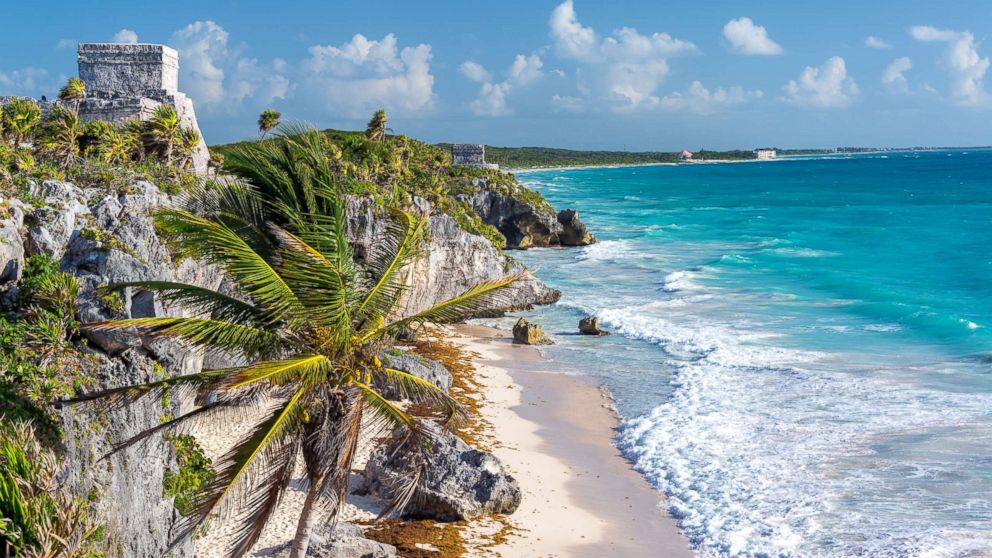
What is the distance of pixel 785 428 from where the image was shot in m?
18.5

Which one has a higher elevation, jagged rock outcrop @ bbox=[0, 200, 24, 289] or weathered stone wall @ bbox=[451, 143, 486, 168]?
weathered stone wall @ bbox=[451, 143, 486, 168]

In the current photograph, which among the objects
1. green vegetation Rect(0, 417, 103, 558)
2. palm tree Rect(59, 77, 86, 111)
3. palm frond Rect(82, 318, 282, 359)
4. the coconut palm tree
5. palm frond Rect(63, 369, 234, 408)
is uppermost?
palm tree Rect(59, 77, 86, 111)

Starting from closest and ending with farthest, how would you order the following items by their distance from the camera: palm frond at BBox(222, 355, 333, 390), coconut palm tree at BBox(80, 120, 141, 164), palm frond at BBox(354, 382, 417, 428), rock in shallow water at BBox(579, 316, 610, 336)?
palm frond at BBox(222, 355, 333, 390)
palm frond at BBox(354, 382, 417, 428)
coconut palm tree at BBox(80, 120, 141, 164)
rock in shallow water at BBox(579, 316, 610, 336)

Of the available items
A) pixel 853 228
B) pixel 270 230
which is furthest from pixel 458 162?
pixel 270 230

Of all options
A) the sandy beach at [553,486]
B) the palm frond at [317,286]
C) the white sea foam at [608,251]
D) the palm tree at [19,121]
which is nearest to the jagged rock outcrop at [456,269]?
the sandy beach at [553,486]

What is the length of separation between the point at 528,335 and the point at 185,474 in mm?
15905

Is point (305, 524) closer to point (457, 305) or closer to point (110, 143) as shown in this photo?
point (457, 305)

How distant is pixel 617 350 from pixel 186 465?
633 inches

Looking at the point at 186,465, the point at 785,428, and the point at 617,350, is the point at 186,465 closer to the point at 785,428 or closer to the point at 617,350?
the point at 785,428

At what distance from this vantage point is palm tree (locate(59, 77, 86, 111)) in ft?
80.9

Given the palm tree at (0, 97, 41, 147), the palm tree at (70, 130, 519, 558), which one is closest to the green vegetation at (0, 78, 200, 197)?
the palm tree at (0, 97, 41, 147)

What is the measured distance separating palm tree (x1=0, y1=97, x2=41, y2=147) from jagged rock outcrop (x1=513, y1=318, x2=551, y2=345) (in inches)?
589

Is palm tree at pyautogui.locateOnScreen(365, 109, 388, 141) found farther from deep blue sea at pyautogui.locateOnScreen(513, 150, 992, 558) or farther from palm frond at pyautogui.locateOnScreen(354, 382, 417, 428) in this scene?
palm frond at pyautogui.locateOnScreen(354, 382, 417, 428)

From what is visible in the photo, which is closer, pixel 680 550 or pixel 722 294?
pixel 680 550
